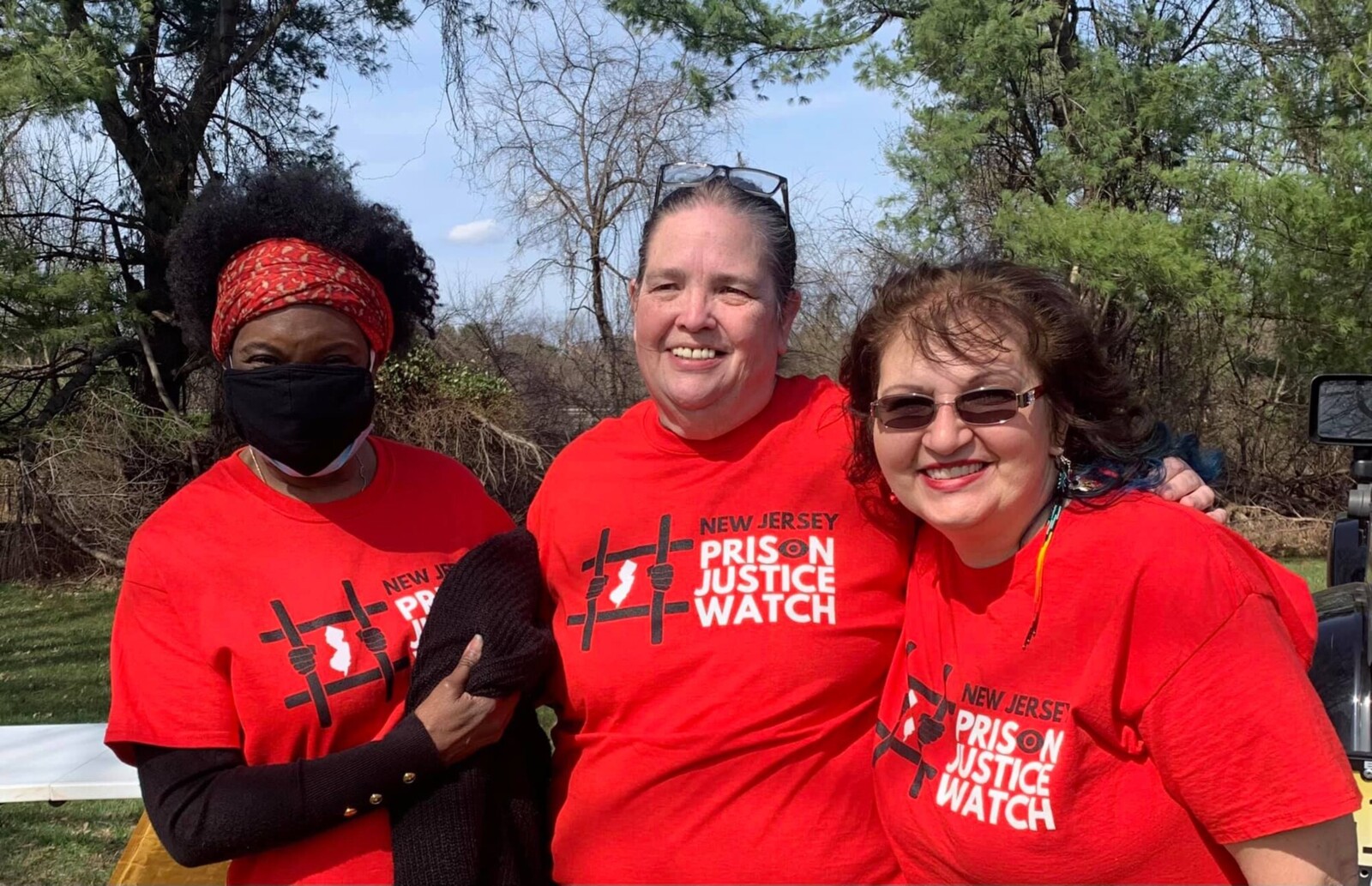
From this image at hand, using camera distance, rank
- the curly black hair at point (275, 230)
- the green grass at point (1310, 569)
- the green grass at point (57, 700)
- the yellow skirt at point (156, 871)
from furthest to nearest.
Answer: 1. the green grass at point (1310, 569)
2. the green grass at point (57, 700)
3. the yellow skirt at point (156, 871)
4. the curly black hair at point (275, 230)

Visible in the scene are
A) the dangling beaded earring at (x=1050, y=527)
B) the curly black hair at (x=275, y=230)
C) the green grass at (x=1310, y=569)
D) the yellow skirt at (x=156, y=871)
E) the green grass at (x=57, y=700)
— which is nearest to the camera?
the dangling beaded earring at (x=1050, y=527)

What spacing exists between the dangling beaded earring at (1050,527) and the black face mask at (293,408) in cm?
145

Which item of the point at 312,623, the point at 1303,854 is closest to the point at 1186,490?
the point at 1303,854

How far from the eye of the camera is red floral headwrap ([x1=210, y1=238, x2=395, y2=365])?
7.95 feet

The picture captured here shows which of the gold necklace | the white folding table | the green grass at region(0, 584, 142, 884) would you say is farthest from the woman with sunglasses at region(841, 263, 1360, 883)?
the green grass at region(0, 584, 142, 884)

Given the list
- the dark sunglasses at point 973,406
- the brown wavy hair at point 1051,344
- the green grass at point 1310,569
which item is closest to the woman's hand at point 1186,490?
the brown wavy hair at point 1051,344

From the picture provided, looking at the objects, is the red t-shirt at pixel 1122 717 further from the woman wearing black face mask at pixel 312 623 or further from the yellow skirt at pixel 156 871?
the yellow skirt at pixel 156 871

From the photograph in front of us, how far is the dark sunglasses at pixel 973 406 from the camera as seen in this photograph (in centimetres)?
197

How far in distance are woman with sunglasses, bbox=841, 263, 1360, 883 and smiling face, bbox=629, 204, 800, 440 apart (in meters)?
0.34

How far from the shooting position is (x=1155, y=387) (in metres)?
14.5

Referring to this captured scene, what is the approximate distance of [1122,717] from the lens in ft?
5.91

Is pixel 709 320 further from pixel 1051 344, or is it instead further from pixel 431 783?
pixel 431 783

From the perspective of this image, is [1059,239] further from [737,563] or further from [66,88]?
[737,563]

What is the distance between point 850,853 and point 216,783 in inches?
48.3
